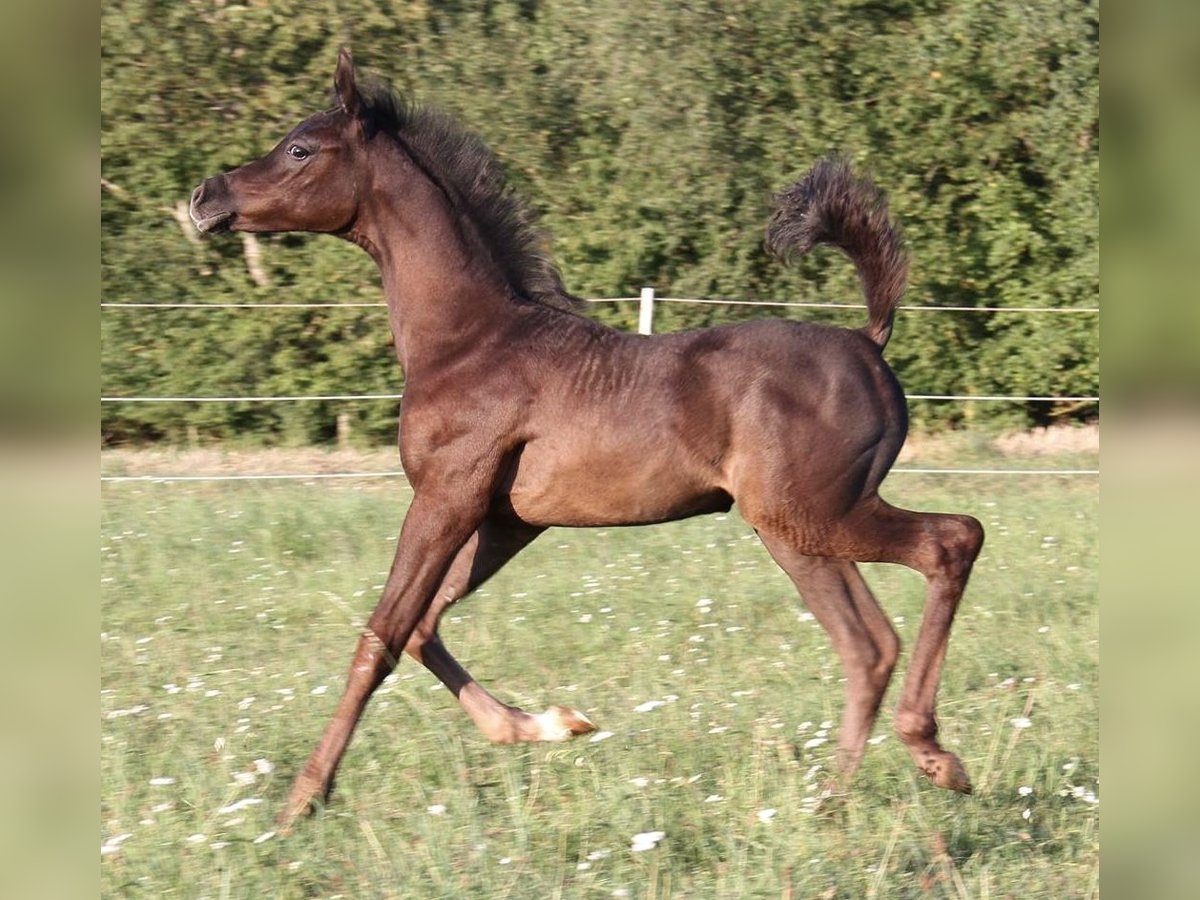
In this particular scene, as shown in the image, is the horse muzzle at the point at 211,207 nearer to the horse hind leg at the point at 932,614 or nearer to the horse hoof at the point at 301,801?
the horse hoof at the point at 301,801

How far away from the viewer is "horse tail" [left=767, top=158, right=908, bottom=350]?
4.24 m

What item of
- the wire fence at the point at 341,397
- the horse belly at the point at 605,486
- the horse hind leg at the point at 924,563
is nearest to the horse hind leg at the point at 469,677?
the horse belly at the point at 605,486

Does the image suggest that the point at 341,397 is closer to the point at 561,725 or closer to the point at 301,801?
the point at 561,725

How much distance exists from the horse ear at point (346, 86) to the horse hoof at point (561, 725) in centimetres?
204

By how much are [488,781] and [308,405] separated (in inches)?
254

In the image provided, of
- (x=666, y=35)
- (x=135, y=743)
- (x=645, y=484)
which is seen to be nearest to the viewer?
(x=645, y=484)

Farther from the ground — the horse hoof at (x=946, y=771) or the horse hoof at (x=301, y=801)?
the horse hoof at (x=946, y=771)

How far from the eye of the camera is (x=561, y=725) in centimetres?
442

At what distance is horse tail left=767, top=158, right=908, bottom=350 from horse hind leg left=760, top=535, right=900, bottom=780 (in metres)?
0.74

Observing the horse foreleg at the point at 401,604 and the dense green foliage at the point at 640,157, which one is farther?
the dense green foliage at the point at 640,157

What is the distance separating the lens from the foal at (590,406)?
3.99m

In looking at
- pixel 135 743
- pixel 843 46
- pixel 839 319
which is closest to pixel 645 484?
pixel 135 743

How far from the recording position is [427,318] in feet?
13.8
